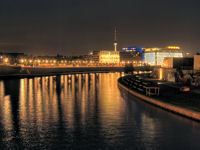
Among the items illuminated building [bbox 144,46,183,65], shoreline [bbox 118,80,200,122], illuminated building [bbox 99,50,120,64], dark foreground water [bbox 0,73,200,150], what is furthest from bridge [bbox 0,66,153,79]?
illuminated building [bbox 99,50,120,64]

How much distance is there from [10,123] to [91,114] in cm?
561

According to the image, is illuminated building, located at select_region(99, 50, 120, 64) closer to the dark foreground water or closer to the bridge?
the bridge

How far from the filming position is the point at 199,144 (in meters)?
11.1

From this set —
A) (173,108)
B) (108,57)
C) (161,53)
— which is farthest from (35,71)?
(108,57)

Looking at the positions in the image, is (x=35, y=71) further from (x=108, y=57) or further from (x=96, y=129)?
(x=108, y=57)

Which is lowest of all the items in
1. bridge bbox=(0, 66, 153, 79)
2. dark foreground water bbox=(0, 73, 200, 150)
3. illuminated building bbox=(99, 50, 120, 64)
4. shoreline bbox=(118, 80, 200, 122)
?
dark foreground water bbox=(0, 73, 200, 150)

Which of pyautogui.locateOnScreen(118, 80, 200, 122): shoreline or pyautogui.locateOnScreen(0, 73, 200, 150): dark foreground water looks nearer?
pyautogui.locateOnScreen(0, 73, 200, 150): dark foreground water

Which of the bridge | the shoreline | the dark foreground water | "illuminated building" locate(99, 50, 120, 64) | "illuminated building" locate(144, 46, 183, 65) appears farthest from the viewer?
"illuminated building" locate(99, 50, 120, 64)

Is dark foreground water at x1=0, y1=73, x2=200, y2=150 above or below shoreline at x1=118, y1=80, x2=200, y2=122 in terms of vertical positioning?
below

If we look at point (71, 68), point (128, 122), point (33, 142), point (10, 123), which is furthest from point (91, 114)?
point (71, 68)

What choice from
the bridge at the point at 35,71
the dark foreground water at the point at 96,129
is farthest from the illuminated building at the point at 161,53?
the dark foreground water at the point at 96,129

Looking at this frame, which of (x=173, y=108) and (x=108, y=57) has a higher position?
(x=108, y=57)

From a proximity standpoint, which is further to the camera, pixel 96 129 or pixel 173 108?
pixel 173 108

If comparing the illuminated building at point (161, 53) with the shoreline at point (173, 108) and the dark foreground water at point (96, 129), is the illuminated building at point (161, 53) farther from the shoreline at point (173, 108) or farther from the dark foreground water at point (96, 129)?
the dark foreground water at point (96, 129)
